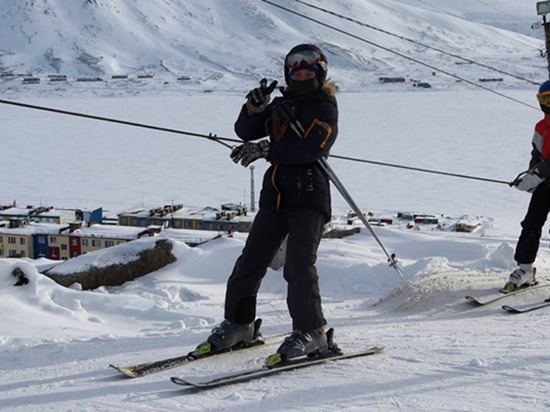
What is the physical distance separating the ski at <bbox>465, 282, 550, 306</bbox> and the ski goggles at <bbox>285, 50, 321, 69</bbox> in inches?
90.4

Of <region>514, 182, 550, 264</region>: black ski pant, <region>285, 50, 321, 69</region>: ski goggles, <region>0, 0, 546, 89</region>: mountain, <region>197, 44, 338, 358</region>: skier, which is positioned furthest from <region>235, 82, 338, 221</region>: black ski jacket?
<region>0, 0, 546, 89</region>: mountain

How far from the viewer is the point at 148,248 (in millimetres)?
9062

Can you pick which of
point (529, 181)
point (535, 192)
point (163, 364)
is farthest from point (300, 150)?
point (535, 192)

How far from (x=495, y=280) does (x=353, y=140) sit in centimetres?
4999

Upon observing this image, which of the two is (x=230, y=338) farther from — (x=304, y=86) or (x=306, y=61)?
(x=306, y=61)

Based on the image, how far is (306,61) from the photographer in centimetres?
352

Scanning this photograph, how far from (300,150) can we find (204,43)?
172 metres

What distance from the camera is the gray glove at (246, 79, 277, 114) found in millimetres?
3479

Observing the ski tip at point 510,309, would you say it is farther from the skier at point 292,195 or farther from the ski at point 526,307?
the skier at point 292,195

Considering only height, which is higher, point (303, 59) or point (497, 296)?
point (303, 59)

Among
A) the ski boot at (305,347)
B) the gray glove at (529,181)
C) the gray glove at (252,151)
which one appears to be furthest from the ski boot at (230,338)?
the gray glove at (529,181)

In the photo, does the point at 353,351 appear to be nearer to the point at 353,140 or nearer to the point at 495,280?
the point at 495,280

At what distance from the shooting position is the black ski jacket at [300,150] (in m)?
3.41

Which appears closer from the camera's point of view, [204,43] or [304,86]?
[304,86]
